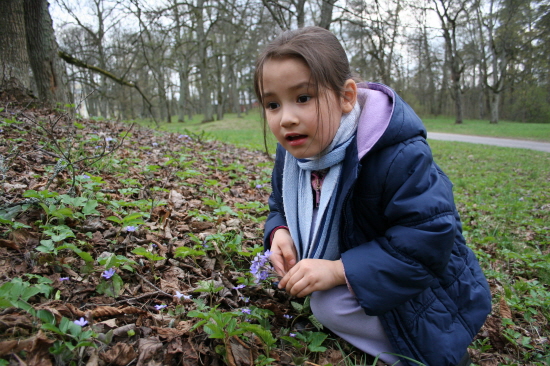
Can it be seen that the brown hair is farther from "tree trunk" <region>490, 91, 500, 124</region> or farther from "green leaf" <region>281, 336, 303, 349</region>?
"tree trunk" <region>490, 91, 500, 124</region>

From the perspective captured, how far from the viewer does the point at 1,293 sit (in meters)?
1.12

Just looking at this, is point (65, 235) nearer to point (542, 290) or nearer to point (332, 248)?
point (332, 248)

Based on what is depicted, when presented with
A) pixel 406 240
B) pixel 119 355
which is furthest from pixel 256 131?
pixel 119 355

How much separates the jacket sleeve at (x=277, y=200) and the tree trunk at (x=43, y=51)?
185 inches

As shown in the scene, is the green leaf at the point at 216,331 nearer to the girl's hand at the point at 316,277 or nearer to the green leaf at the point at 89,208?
the girl's hand at the point at 316,277

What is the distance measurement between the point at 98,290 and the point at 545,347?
220 centimetres

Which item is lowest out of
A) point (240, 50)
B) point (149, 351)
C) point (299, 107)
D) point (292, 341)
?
point (292, 341)

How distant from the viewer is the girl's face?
1.39m

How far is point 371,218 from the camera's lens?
4.83 feet

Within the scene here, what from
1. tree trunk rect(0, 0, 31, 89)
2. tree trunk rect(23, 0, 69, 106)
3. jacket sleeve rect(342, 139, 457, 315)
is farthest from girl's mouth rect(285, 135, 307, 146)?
tree trunk rect(0, 0, 31, 89)

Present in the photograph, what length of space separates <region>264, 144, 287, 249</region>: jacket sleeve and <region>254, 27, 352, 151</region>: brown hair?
0.49 m

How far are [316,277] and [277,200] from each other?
26.7 inches

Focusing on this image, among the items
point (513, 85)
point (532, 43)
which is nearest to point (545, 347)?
point (532, 43)

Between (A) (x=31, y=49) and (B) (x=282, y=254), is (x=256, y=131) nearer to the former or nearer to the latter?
(A) (x=31, y=49)
